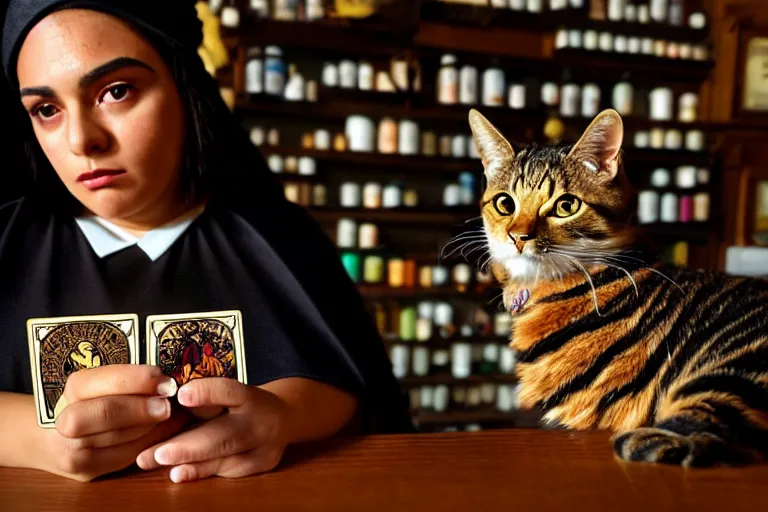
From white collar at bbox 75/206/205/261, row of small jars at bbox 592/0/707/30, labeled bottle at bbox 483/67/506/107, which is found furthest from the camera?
row of small jars at bbox 592/0/707/30

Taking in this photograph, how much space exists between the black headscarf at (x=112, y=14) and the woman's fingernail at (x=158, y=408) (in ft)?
1.27

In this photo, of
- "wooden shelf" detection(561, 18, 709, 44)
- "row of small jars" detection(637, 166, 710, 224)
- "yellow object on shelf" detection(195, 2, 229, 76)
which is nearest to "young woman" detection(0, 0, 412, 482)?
"yellow object on shelf" detection(195, 2, 229, 76)

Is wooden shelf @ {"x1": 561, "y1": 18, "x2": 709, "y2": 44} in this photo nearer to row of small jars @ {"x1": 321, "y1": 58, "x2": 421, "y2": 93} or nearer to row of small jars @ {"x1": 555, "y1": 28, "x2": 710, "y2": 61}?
row of small jars @ {"x1": 555, "y1": 28, "x2": 710, "y2": 61}

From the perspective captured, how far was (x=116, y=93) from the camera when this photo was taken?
58 centimetres

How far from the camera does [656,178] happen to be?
282 centimetres

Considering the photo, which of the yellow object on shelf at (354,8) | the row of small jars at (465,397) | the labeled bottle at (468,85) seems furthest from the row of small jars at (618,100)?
the row of small jars at (465,397)

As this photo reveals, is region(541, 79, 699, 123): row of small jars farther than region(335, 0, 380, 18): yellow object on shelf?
Yes

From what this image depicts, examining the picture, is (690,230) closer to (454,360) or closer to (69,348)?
(454,360)

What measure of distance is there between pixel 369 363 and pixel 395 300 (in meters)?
2.03

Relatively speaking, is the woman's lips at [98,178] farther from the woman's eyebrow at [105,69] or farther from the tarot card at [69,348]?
the tarot card at [69,348]

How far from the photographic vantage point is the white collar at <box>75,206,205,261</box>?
71cm

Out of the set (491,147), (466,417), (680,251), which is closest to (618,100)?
(680,251)

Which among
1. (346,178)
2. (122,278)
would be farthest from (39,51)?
(346,178)

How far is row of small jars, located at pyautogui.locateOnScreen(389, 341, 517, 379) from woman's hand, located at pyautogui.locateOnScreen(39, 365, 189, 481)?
2285mm
